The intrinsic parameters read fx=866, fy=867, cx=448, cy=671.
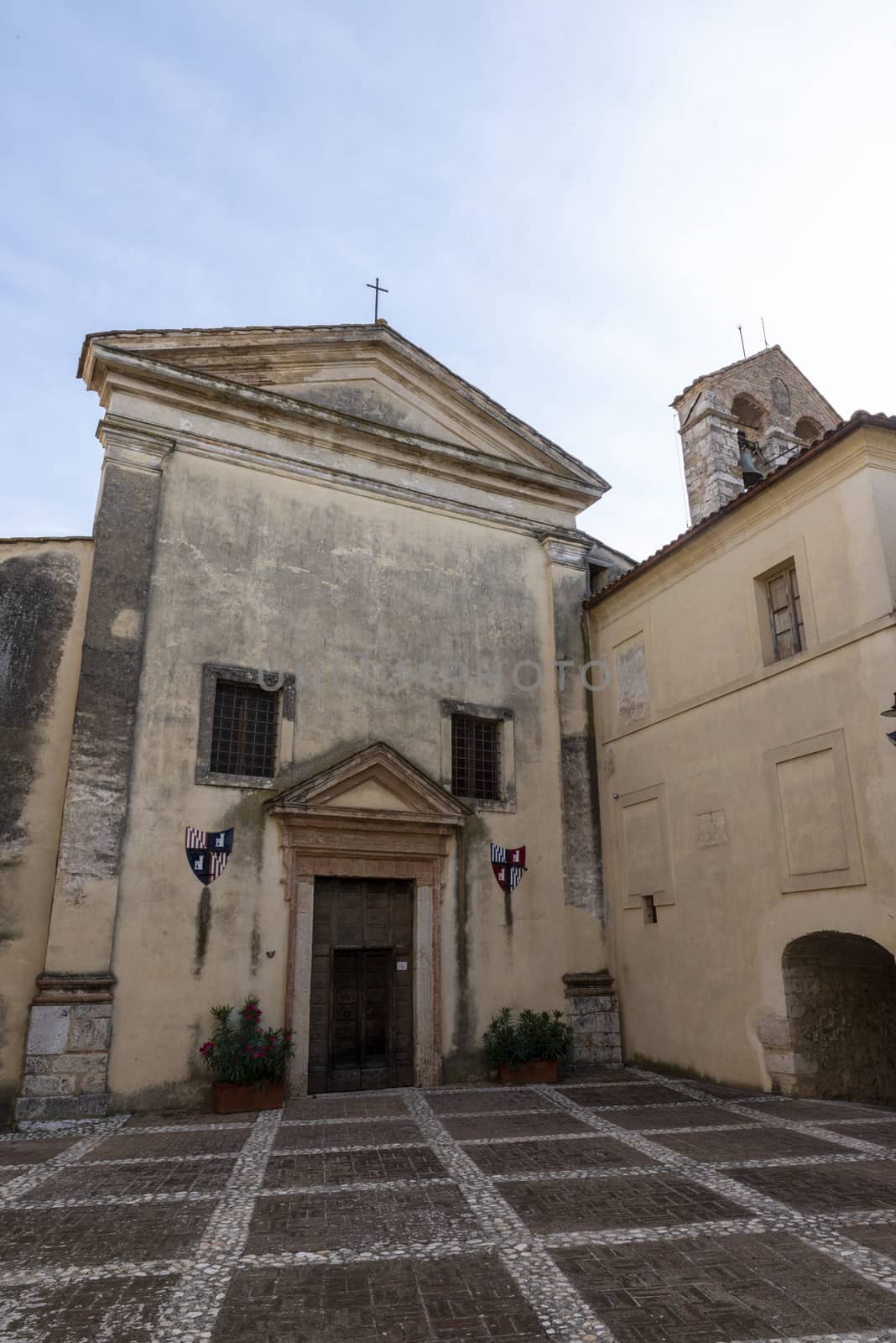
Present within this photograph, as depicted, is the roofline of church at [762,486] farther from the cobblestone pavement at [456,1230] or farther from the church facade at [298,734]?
the cobblestone pavement at [456,1230]

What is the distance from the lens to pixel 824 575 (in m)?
9.60

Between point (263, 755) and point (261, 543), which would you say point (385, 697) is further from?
point (261, 543)

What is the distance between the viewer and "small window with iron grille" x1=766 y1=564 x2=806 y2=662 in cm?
1006

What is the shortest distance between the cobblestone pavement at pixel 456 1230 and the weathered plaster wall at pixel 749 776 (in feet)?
6.40

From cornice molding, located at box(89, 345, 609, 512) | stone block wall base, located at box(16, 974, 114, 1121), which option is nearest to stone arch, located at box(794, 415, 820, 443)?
cornice molding, located at box(89, 345, 609, 512)

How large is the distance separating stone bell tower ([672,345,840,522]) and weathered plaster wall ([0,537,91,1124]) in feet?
32.2

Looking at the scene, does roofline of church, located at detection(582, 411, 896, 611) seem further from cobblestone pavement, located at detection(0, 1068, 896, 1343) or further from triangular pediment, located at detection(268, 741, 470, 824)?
cobblestone pavement, located at detection(0, 1068, 896, 1343)

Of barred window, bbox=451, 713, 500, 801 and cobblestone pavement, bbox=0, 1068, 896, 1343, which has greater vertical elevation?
barred window, bbox=451, 713, 500, 801

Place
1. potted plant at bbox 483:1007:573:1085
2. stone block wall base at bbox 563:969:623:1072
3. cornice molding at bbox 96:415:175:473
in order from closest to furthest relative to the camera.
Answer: potted plant at bbox 483:1007:573:1085 → cornice molding at bbox 96:415:175:473 → stone block wall base at bbox 563:969:623:1072

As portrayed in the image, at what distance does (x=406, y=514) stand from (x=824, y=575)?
605cm

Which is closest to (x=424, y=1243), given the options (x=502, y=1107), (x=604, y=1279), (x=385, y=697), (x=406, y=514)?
(x=604, y=1279)

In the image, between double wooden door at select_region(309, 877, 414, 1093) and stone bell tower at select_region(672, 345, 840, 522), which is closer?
double wooden door at select_region(309, 877, 414, 1093)

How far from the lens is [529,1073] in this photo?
10.9 m

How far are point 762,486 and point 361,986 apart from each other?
784 cm
